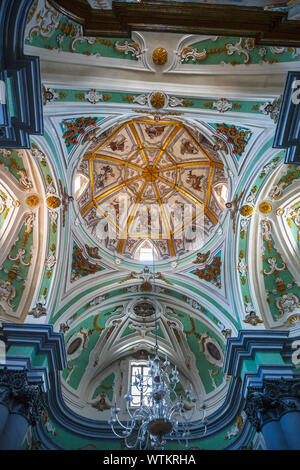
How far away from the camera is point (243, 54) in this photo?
29.7ft

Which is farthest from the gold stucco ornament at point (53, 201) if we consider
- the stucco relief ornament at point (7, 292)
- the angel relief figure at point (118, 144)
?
the angel relief figure at point (118, 144)

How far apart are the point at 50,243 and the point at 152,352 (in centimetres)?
585

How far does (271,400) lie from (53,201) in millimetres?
8087

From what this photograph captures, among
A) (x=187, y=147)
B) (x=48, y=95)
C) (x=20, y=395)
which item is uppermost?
(x=187, y=147)

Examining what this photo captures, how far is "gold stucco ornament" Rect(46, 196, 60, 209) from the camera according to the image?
39.5ft

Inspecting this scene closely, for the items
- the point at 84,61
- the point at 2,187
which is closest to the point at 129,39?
the point at 84,61

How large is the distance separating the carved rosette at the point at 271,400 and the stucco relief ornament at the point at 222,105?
6.84m

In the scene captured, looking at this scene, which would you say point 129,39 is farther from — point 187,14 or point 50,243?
→ point 50,243

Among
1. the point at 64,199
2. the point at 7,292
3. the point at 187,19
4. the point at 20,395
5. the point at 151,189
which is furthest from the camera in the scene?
the point at 151,189

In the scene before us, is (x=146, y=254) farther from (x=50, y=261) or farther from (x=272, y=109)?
(x=272, y=109)

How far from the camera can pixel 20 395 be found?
29.4ft

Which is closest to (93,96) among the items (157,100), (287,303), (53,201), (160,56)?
(157,100)

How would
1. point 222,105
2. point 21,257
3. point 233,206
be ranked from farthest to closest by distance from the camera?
point 233,206 → point 21,257 → point 222,105

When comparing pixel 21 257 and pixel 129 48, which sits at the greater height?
pixel 129 48
